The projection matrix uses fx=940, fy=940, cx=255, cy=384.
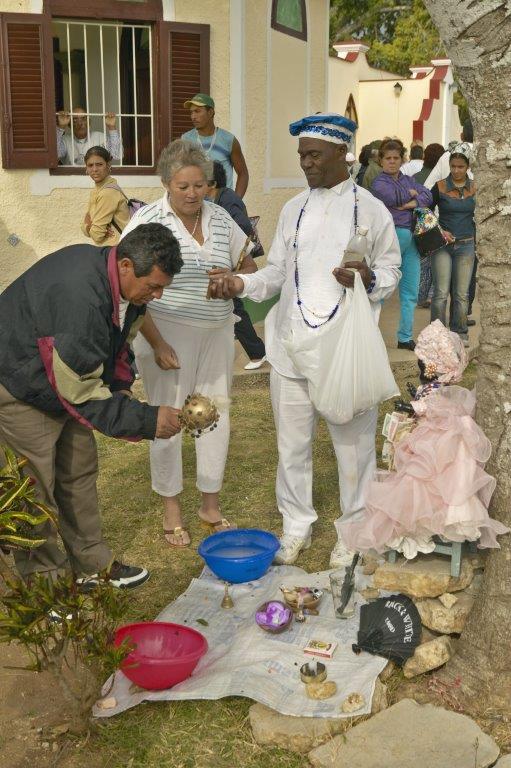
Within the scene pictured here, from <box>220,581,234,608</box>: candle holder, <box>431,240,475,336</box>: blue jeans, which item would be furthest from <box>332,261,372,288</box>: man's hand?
<box>431,240,475,336</box>: blue jeans

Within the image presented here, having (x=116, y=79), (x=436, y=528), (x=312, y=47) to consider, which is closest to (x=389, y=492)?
(x=436, y=528)

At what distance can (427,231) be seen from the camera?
8.45 meters

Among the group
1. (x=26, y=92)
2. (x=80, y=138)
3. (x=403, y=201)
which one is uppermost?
(x=26, y=92)

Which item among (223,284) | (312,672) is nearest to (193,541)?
(223,284)

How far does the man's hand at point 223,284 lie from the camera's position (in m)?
4.44

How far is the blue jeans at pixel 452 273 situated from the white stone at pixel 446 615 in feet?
17.5

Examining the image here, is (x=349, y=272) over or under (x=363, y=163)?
under

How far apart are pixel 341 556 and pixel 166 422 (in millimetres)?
1388

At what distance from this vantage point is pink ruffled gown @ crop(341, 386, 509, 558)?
3.59 metres

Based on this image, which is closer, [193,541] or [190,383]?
[190,383]

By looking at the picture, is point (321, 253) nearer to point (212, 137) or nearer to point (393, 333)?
point (212, 137)

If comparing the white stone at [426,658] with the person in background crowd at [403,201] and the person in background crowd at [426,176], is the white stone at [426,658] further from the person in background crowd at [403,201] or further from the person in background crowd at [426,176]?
the person in background crowd at [426,176]

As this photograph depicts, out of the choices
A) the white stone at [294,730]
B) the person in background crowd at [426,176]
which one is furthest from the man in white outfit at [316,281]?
the person in background crowd at [426,176]

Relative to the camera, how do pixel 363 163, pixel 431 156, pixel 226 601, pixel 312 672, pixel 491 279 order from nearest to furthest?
pixel 491 279 < pixel 312 672 < pixel 226 601 < pixel 431 156 < pixel 363 163
